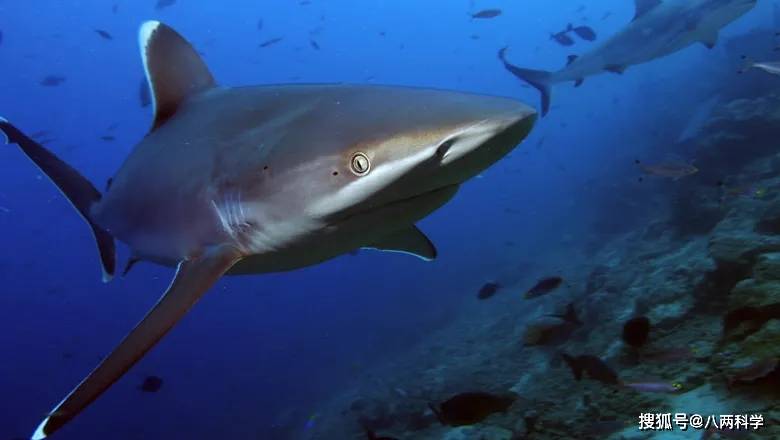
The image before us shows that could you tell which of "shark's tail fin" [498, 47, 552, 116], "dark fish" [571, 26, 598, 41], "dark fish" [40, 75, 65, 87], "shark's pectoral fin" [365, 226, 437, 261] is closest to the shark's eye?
"shark's pectoral fin" [365, 226, 437, 261]

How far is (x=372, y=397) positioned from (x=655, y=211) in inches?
484

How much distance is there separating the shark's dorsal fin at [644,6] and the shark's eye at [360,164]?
11750 millimetres

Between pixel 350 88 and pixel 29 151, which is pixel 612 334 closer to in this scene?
pixel 350 88

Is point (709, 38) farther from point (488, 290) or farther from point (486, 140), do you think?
point (486, 140)

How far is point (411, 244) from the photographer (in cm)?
359

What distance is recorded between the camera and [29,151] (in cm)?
351

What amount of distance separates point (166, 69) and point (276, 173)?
6.84 ft

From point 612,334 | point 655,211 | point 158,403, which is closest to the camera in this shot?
point 612,334

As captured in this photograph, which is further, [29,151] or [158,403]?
[158,403]

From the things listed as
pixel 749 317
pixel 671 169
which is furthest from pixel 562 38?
pixel 749 317

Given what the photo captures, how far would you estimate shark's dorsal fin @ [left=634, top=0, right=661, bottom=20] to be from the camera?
425 inches

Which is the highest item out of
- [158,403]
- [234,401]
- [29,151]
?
[29,151]

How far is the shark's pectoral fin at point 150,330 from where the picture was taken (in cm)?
159

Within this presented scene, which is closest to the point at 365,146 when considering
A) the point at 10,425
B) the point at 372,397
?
the point at 372,397
